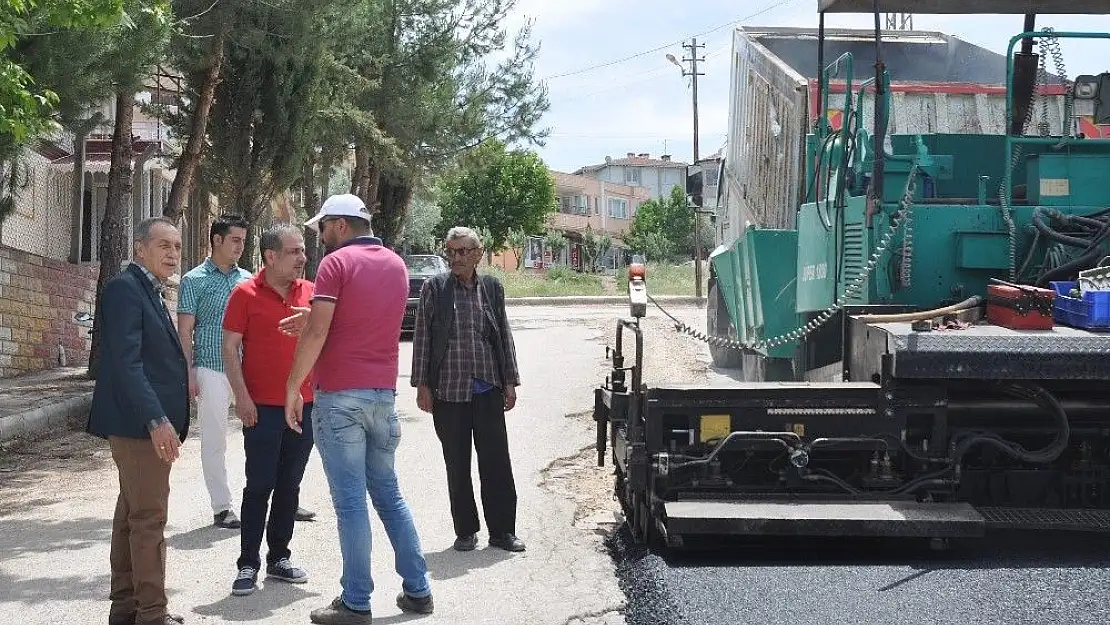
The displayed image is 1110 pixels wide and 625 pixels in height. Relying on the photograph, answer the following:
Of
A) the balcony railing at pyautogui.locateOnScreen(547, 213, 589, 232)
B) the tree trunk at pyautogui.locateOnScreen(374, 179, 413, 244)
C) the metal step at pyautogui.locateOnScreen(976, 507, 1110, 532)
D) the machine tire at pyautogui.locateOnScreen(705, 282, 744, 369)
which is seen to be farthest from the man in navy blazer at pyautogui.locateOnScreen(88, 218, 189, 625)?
the balcony railing at pyautogui.locateOnScreen(547, 213, 589, 232)

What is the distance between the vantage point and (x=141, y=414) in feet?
15.7

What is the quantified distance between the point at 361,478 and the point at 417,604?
1.86ft

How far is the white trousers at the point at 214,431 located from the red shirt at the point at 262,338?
4.38 ft

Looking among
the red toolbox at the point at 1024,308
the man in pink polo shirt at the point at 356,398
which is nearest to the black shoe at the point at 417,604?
the man in pink polo shirt at the point at 356,398

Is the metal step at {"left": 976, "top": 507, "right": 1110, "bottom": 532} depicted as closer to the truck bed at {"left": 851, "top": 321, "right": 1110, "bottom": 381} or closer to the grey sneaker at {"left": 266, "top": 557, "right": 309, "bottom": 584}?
the truck bed at {"left": 851, "top": 321, "right": 1110, "bottom": 381}

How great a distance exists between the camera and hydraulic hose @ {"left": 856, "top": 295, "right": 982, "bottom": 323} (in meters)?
6.11

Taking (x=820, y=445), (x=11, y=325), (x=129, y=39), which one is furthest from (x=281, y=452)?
(x=11, y=325)

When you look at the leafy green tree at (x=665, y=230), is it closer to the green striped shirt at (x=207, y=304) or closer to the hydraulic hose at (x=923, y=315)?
the green striped shirt at (x=207, y=304)

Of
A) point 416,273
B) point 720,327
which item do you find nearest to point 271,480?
point 720,327

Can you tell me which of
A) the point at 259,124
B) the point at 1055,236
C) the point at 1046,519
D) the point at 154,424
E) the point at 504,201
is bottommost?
the point at 1046,519

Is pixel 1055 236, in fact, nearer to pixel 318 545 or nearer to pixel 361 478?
pixel 361 478

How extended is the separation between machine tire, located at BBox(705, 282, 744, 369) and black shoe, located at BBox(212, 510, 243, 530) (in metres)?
6.69

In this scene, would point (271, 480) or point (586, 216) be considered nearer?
point (271, 480)

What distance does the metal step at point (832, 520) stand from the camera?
218 inches
